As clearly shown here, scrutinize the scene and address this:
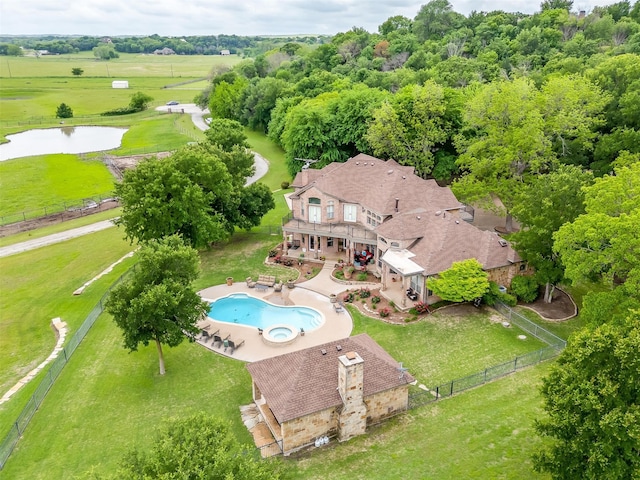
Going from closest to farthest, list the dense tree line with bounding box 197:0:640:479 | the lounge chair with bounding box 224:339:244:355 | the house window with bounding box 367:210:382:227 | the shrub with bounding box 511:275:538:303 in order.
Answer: the dense tree line with bounding box 197:0:640:479, the lounge chair with bounding box 224:339:244:355, the shrub with bounding box 511:275:538:303, the house window with bounding box 367:210:382:227

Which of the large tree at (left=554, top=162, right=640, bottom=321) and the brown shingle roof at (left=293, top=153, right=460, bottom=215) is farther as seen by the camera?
the brown shingle roof at (left=293, top=153, right=460, bottom=215)

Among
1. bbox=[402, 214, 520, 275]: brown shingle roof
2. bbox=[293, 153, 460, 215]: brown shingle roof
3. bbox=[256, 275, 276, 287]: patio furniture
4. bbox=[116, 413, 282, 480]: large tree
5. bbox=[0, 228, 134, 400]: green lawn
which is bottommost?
bbox=[0, 228, 134, 400]: green lawn

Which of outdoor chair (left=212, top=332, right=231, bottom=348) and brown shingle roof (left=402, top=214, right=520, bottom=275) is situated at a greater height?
brown shingle roof (left=402, top=214, right=520, bottom=275)

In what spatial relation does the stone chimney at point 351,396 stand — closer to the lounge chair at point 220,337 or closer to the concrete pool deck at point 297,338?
the concrete pool deck at point 297,338

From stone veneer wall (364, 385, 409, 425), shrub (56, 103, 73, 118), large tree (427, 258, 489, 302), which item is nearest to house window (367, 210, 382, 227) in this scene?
large tree (427, 258, 489, 302)

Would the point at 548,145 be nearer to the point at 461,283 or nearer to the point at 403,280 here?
the point at 461,283

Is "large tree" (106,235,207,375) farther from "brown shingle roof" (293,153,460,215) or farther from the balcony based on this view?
"brown shingle roof" (293,153,460,215)

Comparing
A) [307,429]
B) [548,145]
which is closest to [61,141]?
[548,145]
